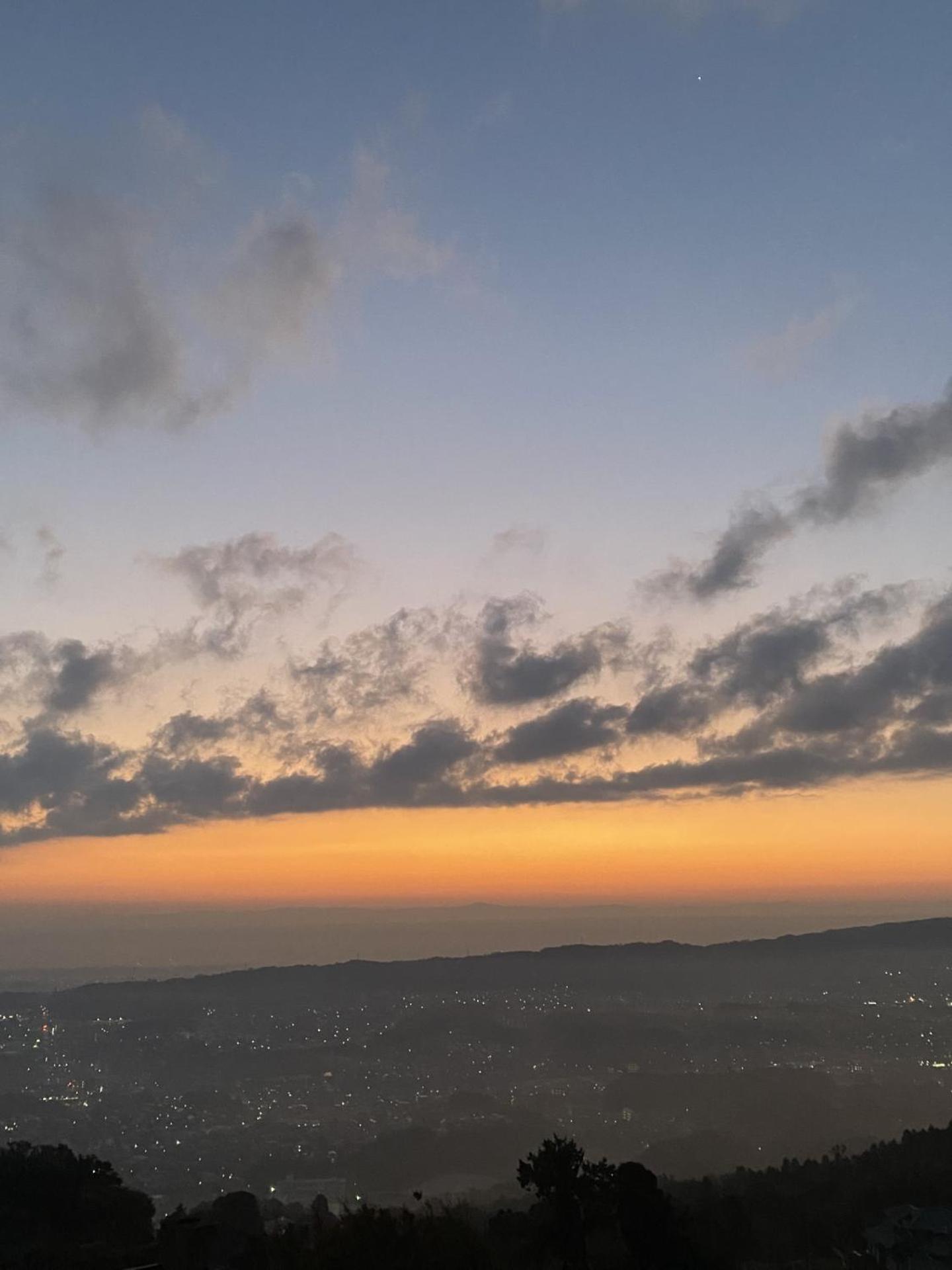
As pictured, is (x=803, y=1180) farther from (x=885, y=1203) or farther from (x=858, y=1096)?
(x=858, y=1096)

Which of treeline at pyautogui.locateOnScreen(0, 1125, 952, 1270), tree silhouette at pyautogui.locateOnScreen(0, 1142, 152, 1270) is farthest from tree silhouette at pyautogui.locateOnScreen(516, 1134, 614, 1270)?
tree silhouette at pyautogui.locateOnScreen(0, 1142, 152, 1270)

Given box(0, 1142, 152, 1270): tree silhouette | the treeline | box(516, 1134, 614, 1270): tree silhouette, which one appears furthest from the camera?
box(0, 1142, 152, 1270): tree silhouette

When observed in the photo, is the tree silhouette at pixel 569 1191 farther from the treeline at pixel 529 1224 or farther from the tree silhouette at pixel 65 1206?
the tree silhouette at pixel 65 1206

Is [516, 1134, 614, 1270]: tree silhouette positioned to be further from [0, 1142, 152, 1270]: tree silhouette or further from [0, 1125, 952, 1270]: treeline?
[0, 1142, 152, 1270]: tree silhouette

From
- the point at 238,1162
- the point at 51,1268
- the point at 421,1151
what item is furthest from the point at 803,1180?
the point at 238,1162

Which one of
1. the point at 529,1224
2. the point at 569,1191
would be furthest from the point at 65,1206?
the point at 569,1191

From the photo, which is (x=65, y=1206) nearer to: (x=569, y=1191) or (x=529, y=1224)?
(x=529, y=1224)

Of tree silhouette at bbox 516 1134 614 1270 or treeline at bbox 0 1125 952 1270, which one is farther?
tree silhouette at bbox 516 1134 614 1270

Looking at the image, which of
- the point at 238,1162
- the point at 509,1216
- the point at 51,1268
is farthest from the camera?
the point at 238,1162
